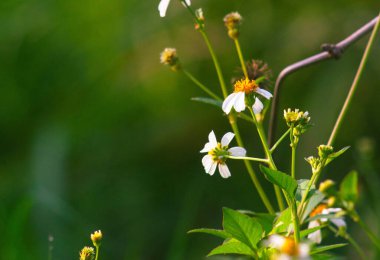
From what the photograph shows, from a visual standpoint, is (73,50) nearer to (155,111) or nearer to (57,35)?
(57,35)

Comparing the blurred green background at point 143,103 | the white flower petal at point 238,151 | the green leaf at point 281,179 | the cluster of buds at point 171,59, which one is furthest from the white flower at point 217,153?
the blurred green background at point 143,103

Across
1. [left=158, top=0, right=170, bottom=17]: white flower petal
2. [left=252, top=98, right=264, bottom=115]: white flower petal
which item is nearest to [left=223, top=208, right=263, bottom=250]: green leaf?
[left=252, top=98, right=264, bottom=115]: white flower petal

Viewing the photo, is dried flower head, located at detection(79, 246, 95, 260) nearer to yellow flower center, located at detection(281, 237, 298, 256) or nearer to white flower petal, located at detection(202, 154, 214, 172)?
white flower petal, located at detection(202, 154, 214, 172)

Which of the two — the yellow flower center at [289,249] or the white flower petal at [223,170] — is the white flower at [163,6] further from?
the yellow flower center at [289,249]

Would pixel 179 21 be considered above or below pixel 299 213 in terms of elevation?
above

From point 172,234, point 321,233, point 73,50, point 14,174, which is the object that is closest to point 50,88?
point 73,50

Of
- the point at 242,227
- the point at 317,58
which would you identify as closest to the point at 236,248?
the point at 242,227
